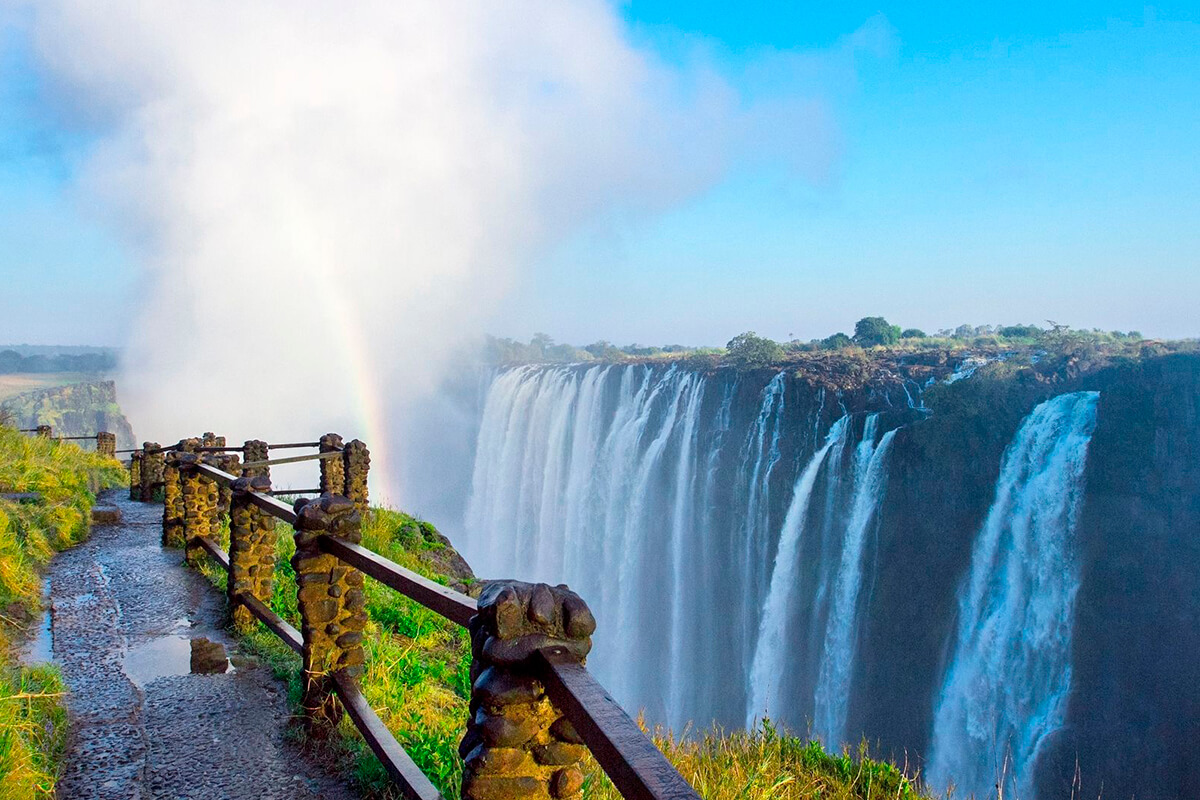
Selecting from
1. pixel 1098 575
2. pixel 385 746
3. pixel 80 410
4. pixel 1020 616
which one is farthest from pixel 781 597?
pixel 80 410

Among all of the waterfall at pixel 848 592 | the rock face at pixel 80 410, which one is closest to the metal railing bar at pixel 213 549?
the waterfall at pixel 848 592

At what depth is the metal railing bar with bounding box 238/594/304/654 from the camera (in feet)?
13.4

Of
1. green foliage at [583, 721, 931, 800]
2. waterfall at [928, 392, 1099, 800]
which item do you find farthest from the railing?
waterfall at [928, 392, 1099, 800]

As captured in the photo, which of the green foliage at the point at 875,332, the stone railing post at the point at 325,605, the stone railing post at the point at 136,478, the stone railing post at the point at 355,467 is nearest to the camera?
the stone railing post at the point at 325,605

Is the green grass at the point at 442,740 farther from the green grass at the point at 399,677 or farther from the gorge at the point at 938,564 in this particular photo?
the gorge at the point at 938,564

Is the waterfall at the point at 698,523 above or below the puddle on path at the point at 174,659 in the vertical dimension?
below

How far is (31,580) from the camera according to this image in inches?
243

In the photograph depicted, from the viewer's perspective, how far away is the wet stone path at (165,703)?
313cm

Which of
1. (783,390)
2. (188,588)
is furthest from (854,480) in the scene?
(188,588)

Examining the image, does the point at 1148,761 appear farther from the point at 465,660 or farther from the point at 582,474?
the point at 582,474

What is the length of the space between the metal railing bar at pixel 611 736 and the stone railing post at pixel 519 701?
0.20 ft

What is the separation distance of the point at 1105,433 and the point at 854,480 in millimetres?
5924

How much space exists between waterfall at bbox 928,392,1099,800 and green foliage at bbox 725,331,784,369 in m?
8.93

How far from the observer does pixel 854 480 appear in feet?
67.3
